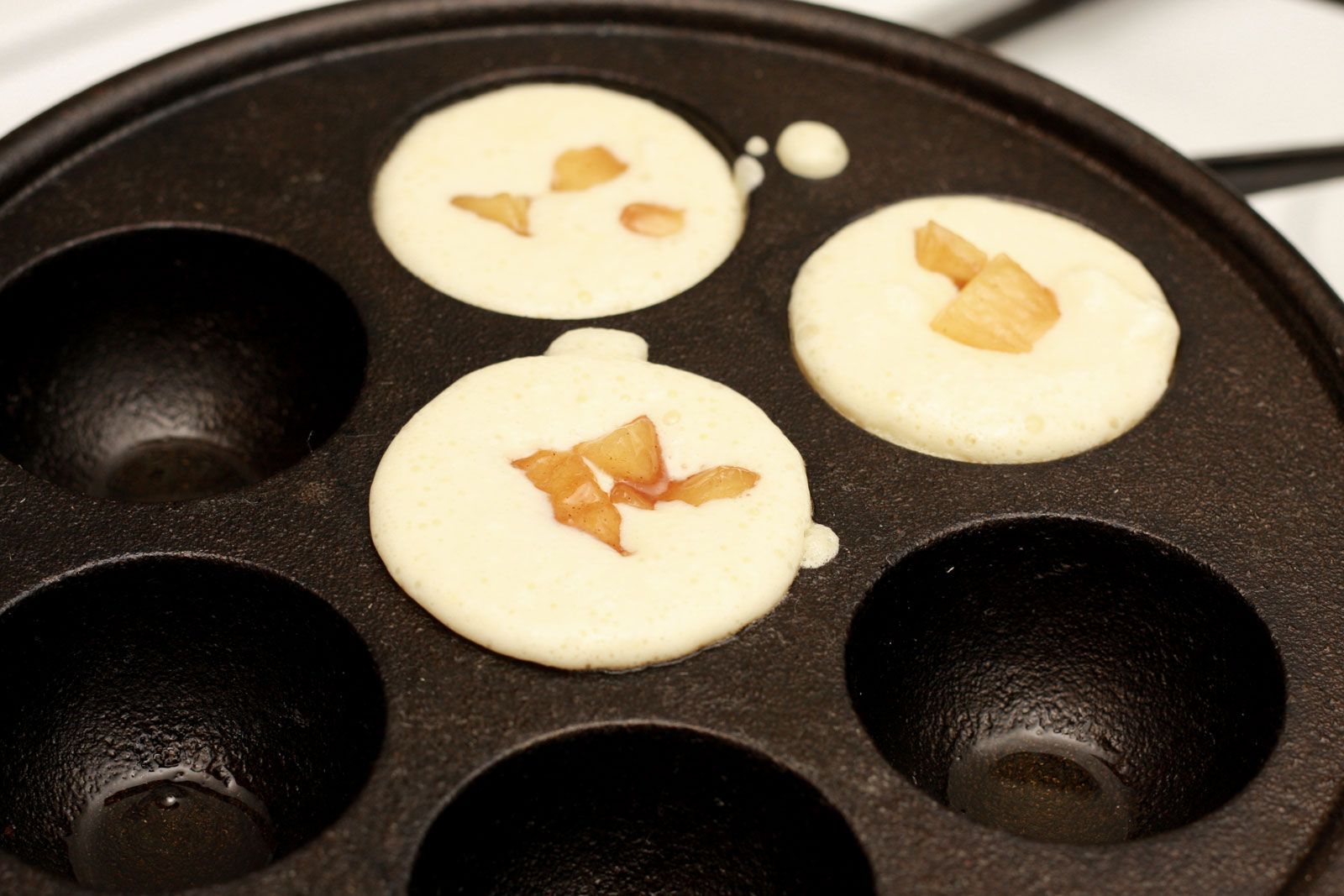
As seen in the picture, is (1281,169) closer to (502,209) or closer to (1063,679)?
(1063,679)

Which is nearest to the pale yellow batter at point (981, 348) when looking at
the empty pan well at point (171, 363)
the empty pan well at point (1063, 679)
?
the empty pan well at point (1063, 679)

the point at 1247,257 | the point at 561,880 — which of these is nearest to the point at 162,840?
the point at 561,880

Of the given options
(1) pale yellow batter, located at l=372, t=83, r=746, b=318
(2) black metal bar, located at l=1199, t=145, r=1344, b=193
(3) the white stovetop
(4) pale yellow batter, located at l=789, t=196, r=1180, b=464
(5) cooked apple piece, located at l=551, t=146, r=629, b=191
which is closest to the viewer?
(4) pale yellow batter, located at l=789, t=196, r=1180, b=464

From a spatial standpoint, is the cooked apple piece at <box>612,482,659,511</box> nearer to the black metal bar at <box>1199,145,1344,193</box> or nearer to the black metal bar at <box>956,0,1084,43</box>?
the black metal bar at <box>1199,145,1344,193</box>

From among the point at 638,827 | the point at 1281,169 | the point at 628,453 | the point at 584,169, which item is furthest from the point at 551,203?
the point at 1281,169

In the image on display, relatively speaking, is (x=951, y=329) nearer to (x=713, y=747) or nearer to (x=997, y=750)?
(x=997, y=750)

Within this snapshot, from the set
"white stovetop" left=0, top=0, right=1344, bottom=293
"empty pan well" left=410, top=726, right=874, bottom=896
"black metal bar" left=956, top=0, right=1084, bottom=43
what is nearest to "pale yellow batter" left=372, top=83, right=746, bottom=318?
"empty pan well" left=410, top=726, right=874, bottom=896
